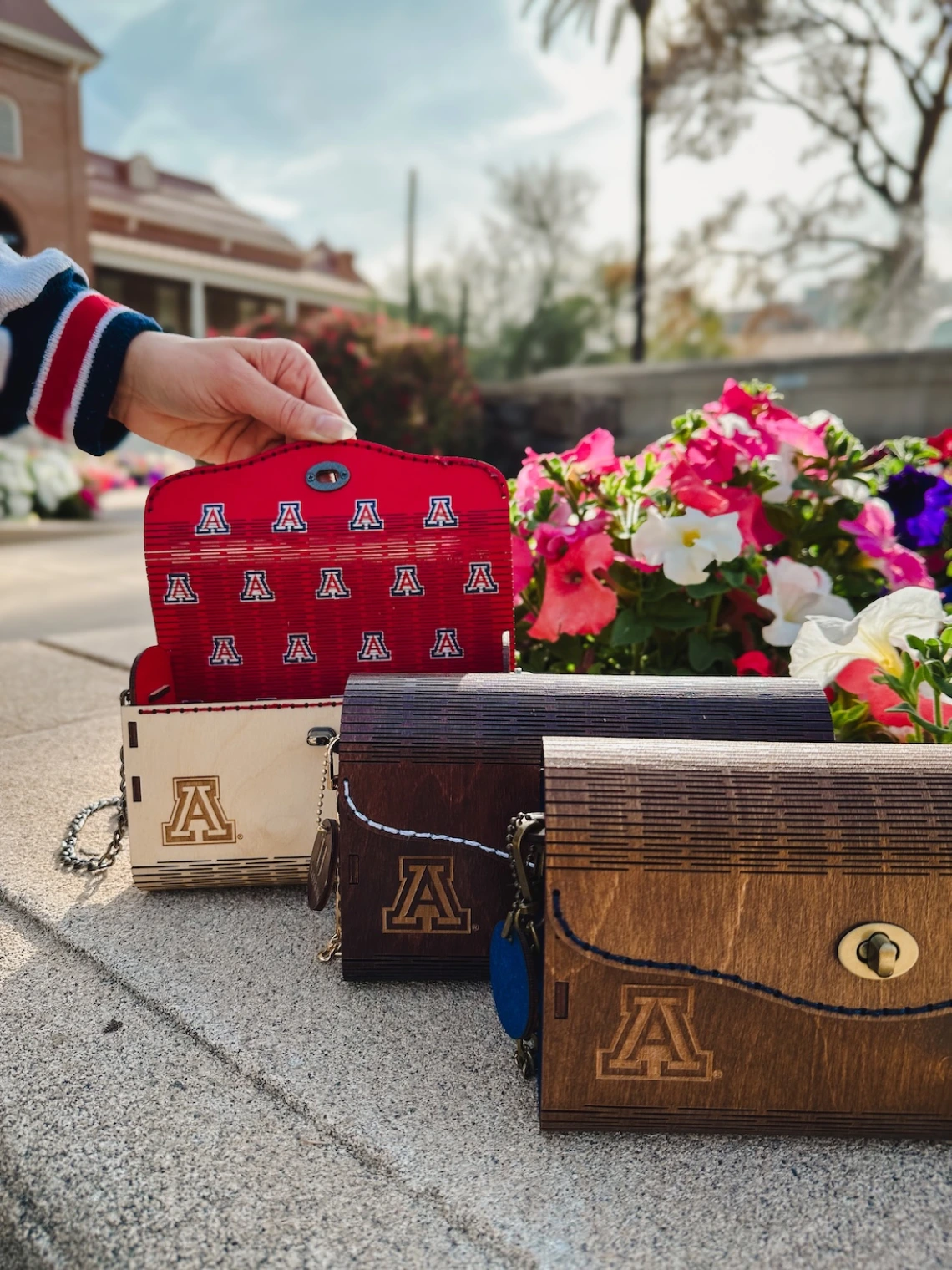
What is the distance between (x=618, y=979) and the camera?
90 centimetres

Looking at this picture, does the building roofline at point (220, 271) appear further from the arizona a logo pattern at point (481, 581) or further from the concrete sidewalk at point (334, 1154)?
the concrete sidewalk at point (334, 1154)

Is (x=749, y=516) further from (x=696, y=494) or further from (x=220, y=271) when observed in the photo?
(x=220, y=271)

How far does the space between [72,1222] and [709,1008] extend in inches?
24.0

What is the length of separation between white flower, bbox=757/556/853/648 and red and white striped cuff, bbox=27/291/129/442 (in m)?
1.26

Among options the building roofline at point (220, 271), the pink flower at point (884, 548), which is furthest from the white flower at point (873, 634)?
the building roofline at point (220, 271)

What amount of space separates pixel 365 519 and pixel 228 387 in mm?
456

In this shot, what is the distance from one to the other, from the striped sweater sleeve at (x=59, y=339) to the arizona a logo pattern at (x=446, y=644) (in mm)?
779

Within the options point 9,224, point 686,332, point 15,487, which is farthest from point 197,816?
point 9,224

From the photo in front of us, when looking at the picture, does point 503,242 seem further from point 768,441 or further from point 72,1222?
point 72,1222

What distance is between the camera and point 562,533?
1.74 meters

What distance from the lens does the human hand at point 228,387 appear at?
1.64 metres

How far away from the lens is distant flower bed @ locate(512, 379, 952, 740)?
1700 millimetres

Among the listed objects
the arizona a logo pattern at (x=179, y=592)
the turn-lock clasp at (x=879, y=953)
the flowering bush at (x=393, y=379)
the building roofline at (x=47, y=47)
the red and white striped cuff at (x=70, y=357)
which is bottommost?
the turn-lock clasp at (x=879, y=953)

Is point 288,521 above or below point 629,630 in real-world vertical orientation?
above
